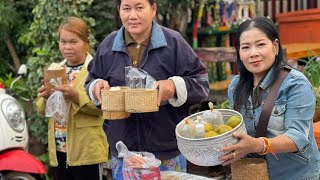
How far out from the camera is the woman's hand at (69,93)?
3.92 metres

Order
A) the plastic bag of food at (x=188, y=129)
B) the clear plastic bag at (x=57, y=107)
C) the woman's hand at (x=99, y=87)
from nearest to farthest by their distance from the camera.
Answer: the plastic bag of food at (x=188, y=129) < the woman's hand at (x=99, y=87) < the clear plastic bag at (x=57, y=107)

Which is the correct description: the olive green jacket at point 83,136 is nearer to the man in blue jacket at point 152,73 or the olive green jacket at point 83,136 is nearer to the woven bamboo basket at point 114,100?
the man in blue jacket at point 152,73

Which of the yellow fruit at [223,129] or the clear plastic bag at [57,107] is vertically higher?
the yellow fruit at [223,129]

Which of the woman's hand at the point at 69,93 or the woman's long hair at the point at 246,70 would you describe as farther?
the woman's hand at the point at 69,93

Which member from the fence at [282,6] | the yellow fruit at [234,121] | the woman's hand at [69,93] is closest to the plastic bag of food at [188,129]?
the yellow fruit at [234,121]

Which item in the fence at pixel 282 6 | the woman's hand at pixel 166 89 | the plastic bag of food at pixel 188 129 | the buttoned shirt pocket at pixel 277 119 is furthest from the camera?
the fence at pixel 282 6

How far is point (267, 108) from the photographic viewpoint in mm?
2549

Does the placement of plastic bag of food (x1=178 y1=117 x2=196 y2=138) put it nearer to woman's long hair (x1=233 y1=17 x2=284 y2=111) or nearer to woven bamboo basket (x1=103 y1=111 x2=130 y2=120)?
woman's long hair (x1=233 y1=17 x2=284 y2=111)

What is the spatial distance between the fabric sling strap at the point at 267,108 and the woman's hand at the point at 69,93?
176 cm

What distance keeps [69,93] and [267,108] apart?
1.82m

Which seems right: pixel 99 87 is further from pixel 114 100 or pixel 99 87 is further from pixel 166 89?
pixel 166 89

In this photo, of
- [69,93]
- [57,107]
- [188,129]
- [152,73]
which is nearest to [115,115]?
[152,73]

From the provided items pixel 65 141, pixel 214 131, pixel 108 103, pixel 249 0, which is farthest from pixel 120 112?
pixel 249 0

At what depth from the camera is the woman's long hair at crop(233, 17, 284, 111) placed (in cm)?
258
